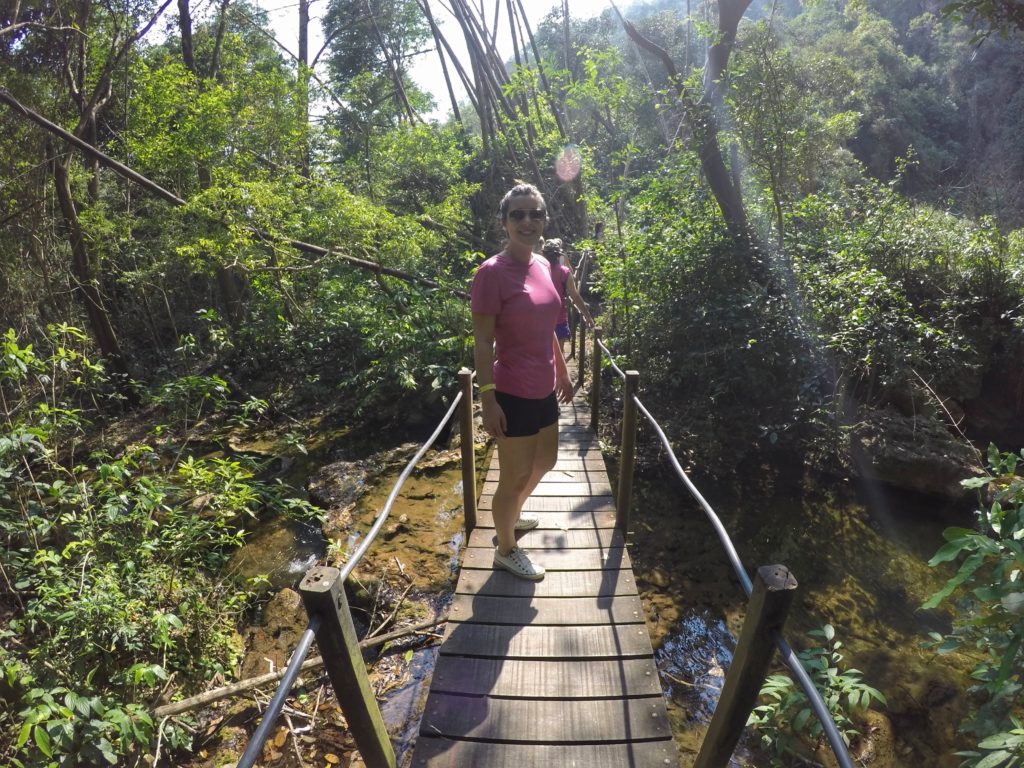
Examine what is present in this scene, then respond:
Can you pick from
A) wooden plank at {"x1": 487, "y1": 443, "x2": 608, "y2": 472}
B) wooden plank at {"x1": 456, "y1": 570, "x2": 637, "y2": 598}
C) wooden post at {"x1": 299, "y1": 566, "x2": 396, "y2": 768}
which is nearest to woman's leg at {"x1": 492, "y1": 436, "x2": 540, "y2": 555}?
wooden plank at {"x1": 456, "y1": 570, "x2": 637, "y2": 598}

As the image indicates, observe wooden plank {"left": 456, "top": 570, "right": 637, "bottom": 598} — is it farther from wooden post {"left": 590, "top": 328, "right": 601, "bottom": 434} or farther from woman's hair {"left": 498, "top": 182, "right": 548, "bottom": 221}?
wooden post {"left": 590, "top": 328, "right": 601, "bottom": 434}

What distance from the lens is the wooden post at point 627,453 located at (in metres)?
3.54

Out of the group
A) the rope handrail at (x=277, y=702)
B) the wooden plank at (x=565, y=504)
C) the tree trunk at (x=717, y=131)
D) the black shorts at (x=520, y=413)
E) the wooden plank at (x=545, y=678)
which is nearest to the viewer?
the rope handrail at (x=277, y=702)

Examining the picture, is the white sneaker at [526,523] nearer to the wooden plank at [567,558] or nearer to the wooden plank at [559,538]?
the wooden plank at [559,538]

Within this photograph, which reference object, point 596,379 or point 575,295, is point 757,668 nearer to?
point 596,379

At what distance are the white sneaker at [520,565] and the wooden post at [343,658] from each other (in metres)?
1.27

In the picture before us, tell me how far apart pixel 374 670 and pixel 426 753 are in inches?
73.9

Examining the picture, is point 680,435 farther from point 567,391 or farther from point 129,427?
point 129,427

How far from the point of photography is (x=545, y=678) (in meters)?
2.46

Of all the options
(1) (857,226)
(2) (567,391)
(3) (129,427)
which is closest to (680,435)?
(2) (567,391)

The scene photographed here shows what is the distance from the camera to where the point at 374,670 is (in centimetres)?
381

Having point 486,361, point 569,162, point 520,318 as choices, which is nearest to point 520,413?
point 486,361

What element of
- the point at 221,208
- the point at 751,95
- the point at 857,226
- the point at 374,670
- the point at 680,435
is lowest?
the point at 374,670

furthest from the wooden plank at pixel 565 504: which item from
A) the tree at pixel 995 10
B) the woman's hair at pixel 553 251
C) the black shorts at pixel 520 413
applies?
the tree at pixel 995 10
